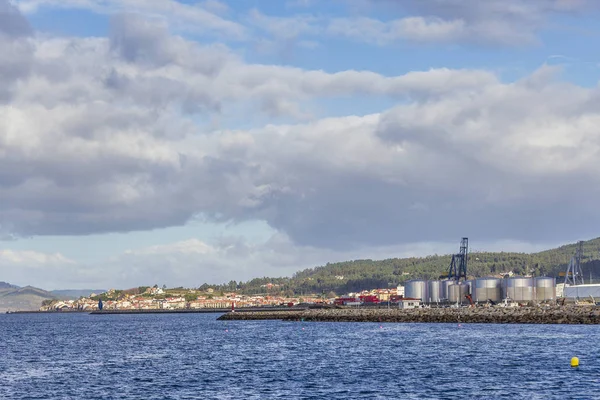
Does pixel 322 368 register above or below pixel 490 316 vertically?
below

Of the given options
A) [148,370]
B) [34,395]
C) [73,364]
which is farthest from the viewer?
[73,364]

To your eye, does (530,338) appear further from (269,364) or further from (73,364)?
(73,364)

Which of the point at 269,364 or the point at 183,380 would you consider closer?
the point at 183,380

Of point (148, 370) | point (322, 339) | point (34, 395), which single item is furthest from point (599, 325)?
point (34, 395)

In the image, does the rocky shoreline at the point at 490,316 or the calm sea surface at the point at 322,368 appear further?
the rocky shoreline at the point at 490,316

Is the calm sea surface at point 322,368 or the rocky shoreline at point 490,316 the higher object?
the rocky shoreline at point 490,316

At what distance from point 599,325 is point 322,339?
49.4 m

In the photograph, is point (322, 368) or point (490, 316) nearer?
point (322, 368)

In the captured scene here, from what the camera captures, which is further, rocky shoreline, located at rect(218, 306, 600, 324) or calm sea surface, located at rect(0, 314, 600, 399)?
rocky shoreline, located at rect(218, 306, 600, 324)

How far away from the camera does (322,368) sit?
270 feet

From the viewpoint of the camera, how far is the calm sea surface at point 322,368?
214 ft

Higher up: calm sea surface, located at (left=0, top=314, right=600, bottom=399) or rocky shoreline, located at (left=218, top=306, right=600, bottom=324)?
rocky shoreline, located at (left=218, top=306, right=600, bottom=324)

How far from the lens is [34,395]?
66.2 m

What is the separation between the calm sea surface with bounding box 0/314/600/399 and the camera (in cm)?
6519
